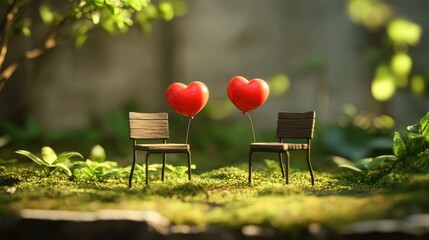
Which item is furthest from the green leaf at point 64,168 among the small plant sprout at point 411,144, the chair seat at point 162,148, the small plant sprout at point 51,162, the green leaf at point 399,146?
the green leaf at point 399,146

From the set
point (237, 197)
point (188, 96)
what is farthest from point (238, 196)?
point (188, 96)

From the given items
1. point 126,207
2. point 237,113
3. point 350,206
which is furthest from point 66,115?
point 350,206

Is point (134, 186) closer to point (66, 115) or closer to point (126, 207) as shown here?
point (126, 207)

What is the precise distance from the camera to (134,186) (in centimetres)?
594

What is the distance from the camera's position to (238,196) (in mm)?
5359

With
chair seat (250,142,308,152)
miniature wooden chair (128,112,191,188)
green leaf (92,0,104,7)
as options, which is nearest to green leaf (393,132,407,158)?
chair seat (250,142,308,152)

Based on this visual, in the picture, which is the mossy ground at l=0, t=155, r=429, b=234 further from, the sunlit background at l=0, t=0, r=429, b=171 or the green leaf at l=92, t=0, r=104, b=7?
the sunlit background at l=0, t=0, r=429, b=171

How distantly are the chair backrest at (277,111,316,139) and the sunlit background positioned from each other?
2394 millimetres

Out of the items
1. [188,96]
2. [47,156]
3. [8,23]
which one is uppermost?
[8,23]

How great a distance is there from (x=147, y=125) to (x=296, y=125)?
144cm

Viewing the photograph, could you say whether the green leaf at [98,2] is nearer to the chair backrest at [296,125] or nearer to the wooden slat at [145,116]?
the wooden slat at [145,116]

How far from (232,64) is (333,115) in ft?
5.46

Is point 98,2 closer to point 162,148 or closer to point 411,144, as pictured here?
point 162,148

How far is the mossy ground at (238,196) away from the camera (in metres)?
4.33
